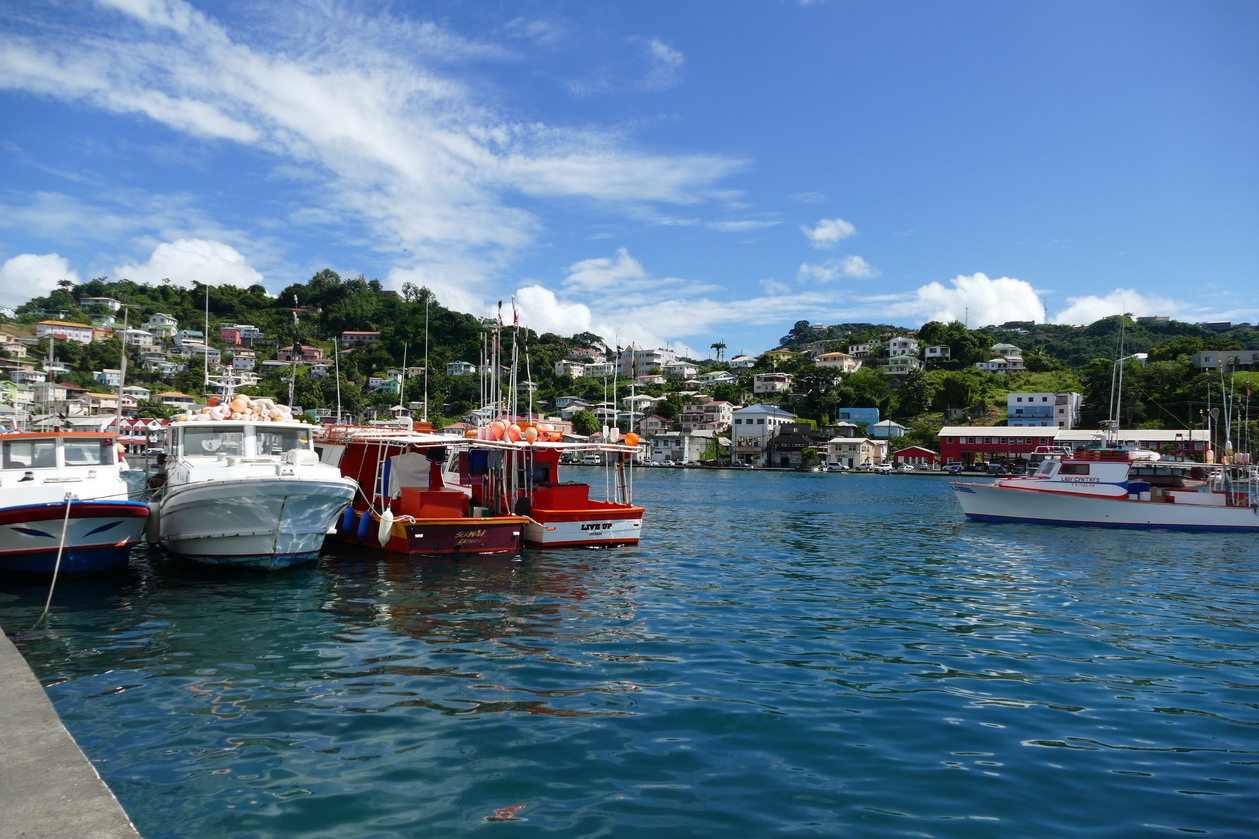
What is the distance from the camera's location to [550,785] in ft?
22.4

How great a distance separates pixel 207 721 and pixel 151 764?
1144mm

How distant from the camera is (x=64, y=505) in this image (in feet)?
49.4

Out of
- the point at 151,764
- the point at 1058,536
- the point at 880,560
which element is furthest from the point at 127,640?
the point at 1058,536

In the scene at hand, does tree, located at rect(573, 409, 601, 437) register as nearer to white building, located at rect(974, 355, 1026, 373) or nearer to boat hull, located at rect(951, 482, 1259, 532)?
white building, located at rect(974, 355, 1026, 373)

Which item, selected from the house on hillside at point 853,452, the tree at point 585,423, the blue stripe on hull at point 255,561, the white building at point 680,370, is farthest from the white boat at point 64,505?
the white building at point 680,370

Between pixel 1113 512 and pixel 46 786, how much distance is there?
130 feet

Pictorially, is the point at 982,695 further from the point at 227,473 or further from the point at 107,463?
the point at 107,463

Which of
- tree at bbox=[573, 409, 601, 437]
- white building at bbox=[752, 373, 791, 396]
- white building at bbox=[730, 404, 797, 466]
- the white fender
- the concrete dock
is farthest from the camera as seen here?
white building at bbox=[752, 373, 791, 396]

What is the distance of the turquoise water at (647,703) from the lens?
6406mm

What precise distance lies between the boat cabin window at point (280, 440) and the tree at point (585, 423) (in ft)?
338

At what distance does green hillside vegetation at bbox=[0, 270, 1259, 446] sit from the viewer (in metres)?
110

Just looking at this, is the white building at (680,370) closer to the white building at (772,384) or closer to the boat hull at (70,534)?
the white building at (772,384)

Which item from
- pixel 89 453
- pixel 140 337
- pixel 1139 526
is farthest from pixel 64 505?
pixel 140 337

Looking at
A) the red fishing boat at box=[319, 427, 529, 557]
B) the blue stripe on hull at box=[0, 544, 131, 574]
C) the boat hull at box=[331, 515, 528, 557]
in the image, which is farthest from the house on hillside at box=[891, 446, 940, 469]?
the blue stripe on hull at box=[0, 544, 131, 574]
